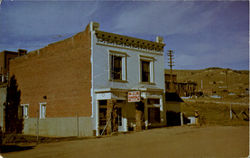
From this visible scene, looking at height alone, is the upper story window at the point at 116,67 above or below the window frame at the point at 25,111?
above

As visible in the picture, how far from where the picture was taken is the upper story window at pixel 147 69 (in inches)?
836

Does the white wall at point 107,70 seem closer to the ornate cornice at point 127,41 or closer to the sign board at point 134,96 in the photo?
the ornate cornice at point 127,41

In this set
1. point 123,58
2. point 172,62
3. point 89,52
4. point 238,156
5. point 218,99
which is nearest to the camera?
point 238,156

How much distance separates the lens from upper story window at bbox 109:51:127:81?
19344 mm

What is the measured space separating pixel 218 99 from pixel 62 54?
3137cm

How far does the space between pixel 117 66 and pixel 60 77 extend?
4605 millimetres

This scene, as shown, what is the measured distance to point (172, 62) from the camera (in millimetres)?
35156

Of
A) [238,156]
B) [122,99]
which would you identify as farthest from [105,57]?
[238,156]

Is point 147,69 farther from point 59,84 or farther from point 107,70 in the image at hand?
point 59,84

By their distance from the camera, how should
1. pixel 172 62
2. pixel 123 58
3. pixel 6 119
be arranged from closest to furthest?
pixel 123 58 → pixel 6 119 → pixel 172 62

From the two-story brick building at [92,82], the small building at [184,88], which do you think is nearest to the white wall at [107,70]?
the two-story brick building at [92,82]

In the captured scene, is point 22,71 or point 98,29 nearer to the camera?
point 98,29

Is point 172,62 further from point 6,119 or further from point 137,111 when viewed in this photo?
point 6,119

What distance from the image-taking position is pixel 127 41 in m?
20.3
